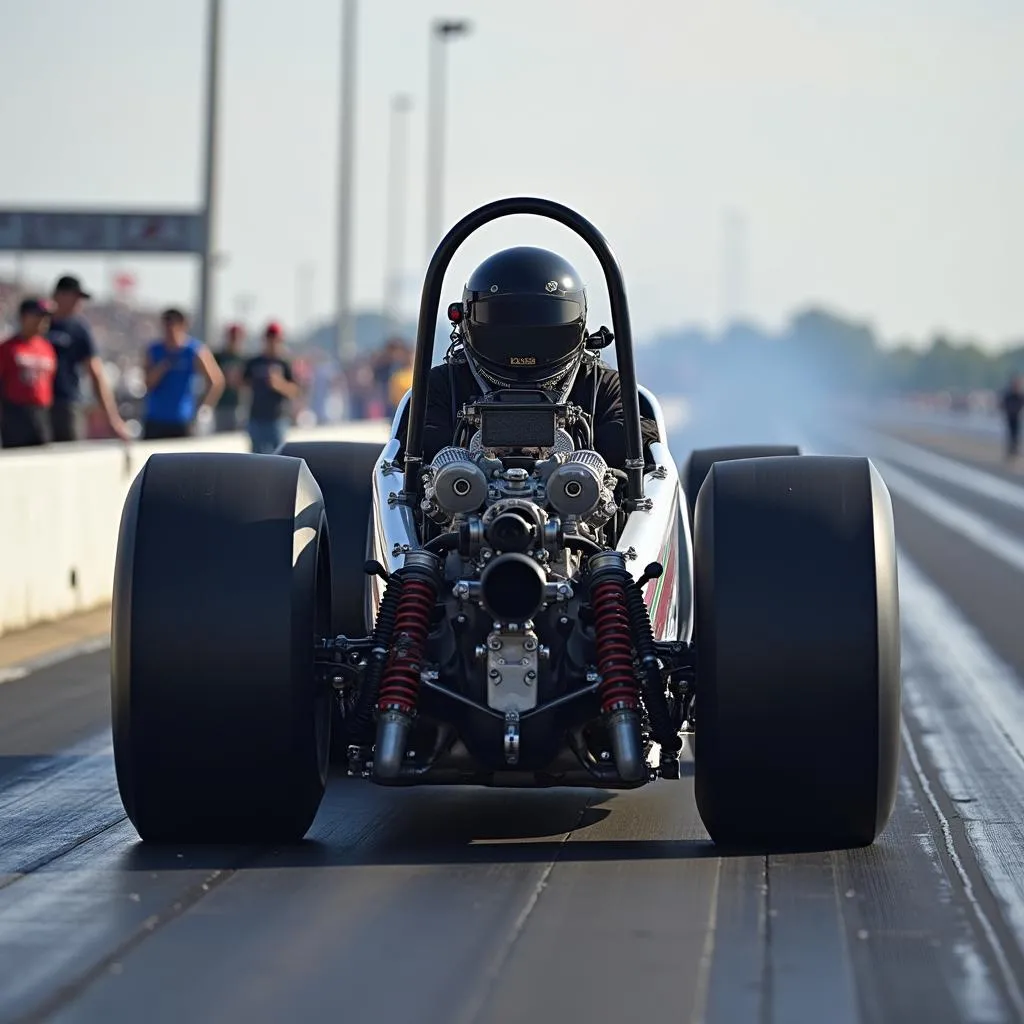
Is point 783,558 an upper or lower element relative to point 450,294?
lower

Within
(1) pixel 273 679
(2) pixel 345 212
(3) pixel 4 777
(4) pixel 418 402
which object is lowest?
(3) pixel 4 777

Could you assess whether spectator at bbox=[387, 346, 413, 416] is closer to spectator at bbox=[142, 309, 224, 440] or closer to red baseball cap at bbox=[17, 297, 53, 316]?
spectator at bbox=[142, 309, 224, 440]

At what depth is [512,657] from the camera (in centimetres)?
752

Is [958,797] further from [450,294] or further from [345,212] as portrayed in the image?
[345,212]

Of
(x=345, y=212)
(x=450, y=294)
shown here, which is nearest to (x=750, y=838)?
(x=450, y=294)

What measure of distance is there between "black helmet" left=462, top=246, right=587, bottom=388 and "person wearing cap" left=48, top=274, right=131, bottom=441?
9.23 meters

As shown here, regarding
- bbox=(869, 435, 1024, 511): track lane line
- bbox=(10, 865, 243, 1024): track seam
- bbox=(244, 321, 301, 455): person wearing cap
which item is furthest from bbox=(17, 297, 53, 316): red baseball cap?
bbox=(869, 435, 1024, 511): track lane line

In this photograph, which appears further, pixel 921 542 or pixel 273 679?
pixel 921 542

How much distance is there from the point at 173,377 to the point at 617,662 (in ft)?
42.7

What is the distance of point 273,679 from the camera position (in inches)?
292

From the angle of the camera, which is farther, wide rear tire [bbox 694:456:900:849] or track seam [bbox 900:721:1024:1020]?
wide rear tire [bbox 694:456:900:849]

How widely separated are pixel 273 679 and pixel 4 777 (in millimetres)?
2239

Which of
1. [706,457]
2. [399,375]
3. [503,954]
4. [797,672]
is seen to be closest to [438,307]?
[797,672]

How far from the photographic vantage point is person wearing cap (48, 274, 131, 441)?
1742 centimetres
